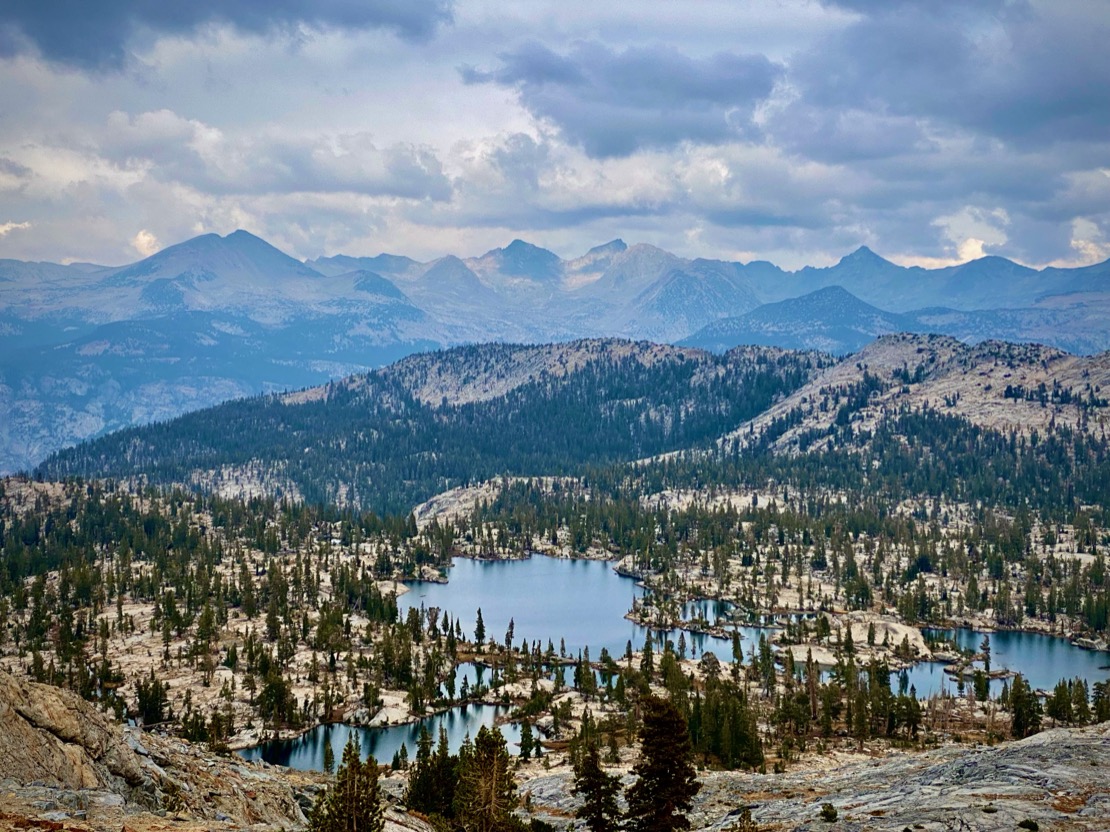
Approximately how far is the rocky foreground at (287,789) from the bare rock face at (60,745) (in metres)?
0.07

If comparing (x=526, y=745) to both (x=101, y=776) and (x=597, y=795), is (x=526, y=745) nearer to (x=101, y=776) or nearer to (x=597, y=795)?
(x=597, y=795)

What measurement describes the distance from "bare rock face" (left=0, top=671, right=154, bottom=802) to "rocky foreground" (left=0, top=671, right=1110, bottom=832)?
0.07 metres

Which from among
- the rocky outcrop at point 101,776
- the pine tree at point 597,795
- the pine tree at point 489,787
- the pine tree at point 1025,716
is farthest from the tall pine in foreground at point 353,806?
the pine tree at point 1025,716

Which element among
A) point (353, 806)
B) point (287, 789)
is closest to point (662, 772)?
point (353, 806)

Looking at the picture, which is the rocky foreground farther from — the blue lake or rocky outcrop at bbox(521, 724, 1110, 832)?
the blue lake

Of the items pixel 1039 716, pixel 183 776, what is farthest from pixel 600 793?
pixel 1039 716

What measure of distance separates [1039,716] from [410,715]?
91.8m

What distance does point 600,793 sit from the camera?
62.8 meters

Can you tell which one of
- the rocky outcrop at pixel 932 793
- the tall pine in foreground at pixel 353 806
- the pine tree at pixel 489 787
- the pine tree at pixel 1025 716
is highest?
the tall pine in foreground at pixel 353 806

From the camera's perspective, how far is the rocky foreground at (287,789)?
45.5 m

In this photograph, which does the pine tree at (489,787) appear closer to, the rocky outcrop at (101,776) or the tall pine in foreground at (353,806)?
the tall pine in foreground at (353,806)

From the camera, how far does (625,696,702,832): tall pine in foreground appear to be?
6106cm

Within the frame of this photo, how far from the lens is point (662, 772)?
61.9 metres

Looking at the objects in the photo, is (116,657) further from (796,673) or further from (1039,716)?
(1039,716)
